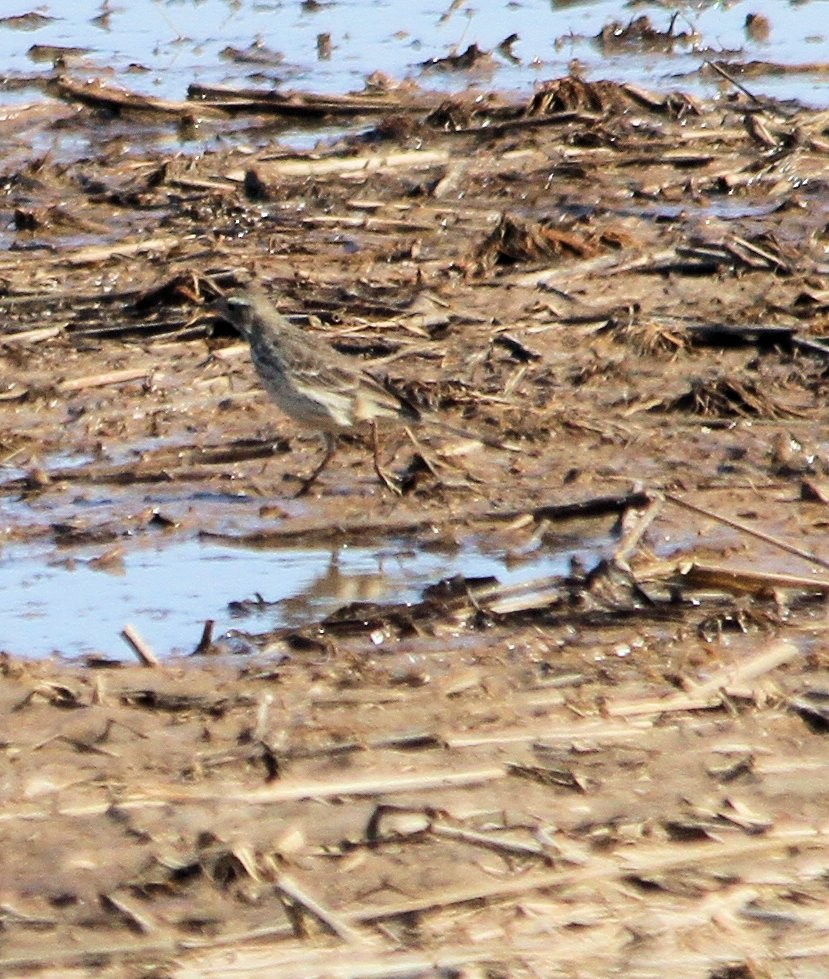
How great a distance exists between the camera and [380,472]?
9.00m

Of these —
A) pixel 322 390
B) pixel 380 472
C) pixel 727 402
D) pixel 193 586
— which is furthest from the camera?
pixel 727 402

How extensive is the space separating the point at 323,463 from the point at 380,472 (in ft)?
0.89

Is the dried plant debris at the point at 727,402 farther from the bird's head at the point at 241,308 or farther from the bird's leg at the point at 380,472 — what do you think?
the bird's head at the point at 241,308

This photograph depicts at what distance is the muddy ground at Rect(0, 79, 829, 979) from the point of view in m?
5.29

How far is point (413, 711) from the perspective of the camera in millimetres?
6496

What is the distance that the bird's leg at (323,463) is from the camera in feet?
29.8

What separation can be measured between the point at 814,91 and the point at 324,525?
875 cm

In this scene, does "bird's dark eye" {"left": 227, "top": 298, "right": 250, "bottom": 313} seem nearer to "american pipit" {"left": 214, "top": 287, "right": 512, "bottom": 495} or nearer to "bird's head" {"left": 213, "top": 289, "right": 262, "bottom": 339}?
"bird's head" {"left": 213, "top": 289, "right": 262, "bottom": 339}

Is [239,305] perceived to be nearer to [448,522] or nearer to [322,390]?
[322,390]

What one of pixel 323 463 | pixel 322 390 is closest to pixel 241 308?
pixel 322 390

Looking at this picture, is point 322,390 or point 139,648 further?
point 322,390

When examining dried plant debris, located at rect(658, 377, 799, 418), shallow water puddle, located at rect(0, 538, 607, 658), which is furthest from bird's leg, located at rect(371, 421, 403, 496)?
dried plant debris, located at rect(658, 377, 799, 418)

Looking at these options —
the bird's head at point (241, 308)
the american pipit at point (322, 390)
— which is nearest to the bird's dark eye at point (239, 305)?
the bird's head at point (241, 308)

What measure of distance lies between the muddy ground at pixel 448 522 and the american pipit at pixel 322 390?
0.62 feet
